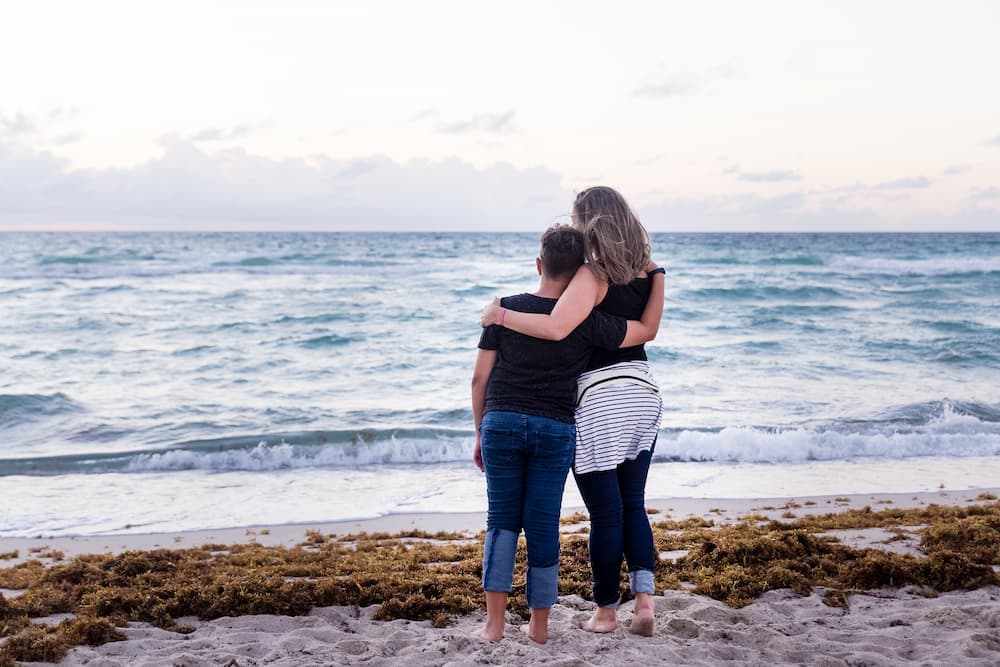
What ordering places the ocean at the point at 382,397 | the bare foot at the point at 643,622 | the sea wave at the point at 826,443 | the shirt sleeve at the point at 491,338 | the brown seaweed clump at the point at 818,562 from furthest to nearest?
the sea wave at the point at 826,443, the ocean at the point at 382,397, the brown seaweed clump at the point at 818,562, the bare foot at the point at 643,622, the shirt sleeve at the point at 491,338

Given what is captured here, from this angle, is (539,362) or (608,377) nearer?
(539,362)

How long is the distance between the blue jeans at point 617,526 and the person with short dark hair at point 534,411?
0.68ft

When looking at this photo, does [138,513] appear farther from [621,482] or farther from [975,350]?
[975,350]

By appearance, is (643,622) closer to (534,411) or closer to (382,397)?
(534,411)

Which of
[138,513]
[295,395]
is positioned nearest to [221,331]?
[295,395]

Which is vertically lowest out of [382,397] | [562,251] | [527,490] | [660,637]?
[382,397]

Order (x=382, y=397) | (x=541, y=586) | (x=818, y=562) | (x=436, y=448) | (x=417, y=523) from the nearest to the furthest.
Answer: (x=541, y=586)
(x=818, y=562)
(x=417, y=523)
(x=436, y=448)
(x=382, y=397)

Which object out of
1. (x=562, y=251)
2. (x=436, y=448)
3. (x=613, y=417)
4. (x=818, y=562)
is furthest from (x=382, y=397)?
(x=562, y=251)

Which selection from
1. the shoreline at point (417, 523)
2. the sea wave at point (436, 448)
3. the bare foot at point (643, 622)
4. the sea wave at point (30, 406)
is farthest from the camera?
the sea wave at point (30, 406)

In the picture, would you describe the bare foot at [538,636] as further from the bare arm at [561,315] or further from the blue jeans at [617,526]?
the bare arm at [561,315]

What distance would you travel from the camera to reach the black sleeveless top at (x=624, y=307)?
374 centimetres

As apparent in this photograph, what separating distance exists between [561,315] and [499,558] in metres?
1.12

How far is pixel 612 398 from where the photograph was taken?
3.68m

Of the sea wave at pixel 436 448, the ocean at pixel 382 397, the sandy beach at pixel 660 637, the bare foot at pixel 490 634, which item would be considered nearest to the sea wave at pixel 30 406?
the ocean at pixel 382 397
